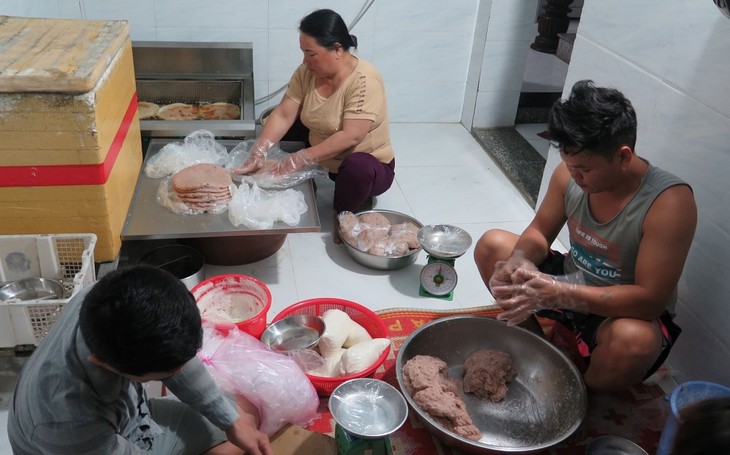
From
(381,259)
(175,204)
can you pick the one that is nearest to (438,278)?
(381,259)

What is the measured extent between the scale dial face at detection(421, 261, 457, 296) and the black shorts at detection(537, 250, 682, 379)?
0.42m

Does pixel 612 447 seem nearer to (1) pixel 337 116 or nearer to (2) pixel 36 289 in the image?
(1) pixel 337 116

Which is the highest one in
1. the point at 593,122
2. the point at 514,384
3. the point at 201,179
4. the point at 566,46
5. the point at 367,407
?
the point at 593,122

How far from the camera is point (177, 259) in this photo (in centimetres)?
269

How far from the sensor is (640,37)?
240 cm

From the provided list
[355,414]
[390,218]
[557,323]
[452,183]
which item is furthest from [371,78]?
[355,414]

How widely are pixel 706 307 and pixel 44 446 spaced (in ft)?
6.70

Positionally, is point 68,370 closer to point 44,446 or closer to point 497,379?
point 44,446

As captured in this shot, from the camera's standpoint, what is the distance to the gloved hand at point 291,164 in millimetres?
2828

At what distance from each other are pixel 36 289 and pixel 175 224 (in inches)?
21.3

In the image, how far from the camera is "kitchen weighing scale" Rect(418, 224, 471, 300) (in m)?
2.53

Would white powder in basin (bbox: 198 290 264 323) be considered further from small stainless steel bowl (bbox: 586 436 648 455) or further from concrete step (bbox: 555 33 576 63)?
concrete step (bbox: 555 33 576 63)

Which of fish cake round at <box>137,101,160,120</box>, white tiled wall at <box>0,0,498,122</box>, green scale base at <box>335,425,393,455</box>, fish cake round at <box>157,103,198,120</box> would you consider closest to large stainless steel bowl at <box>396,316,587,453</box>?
green scale base at <box>335,425,393,455</box>

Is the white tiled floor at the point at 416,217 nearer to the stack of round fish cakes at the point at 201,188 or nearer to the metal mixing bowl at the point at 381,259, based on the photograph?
the metal mixing bowl at the point at 381,259
